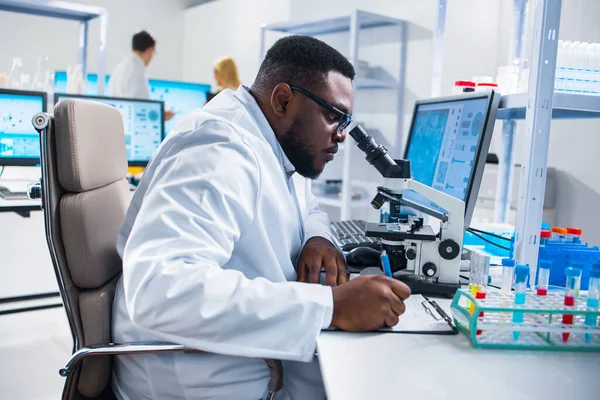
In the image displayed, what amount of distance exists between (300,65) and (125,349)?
62 cm

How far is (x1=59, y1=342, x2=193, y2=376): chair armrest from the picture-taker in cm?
90

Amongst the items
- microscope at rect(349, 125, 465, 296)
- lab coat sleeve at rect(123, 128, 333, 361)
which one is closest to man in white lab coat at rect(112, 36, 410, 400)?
lab coat sleeve at rect(123, 128, 333, 361)

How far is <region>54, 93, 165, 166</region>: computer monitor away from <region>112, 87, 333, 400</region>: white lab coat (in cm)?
204

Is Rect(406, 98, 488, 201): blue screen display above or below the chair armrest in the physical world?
above

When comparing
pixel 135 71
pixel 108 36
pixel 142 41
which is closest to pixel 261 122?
pixel 135 71

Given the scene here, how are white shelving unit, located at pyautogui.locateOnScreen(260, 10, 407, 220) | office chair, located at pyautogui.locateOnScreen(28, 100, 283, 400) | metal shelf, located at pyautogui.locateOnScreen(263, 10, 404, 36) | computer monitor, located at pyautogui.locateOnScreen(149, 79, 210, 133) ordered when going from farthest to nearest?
computer monitor, located at pyautogui.locateOnScreen(149, 79, 210, 133)
metal shelf, located at pyautogui.locateOnScreen(263, 10, 404, 36)
white shelving unit, located at pyautogui.locateOnScreen(260, 10, 407, 220)
office chair, located at pyautogui.locateOnScreen(28, 100, 283, 400)

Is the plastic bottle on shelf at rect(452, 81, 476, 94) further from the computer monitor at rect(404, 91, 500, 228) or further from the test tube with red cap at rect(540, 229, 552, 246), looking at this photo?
the test tube with red cap at rect(540, 229, 552, 246)

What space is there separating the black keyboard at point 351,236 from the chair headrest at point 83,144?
22.3 inches

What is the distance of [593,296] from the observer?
32.7 inches

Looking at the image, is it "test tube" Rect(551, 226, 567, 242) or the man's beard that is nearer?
the man's beard

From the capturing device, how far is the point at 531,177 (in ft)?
3.57

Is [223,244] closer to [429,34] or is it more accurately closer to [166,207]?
[166,207]

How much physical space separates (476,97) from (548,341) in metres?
0.65

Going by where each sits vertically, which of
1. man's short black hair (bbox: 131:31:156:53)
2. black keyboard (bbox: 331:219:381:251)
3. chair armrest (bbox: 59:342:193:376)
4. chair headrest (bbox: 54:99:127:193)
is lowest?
chair armrest (bbox: 59:342:193:376)
